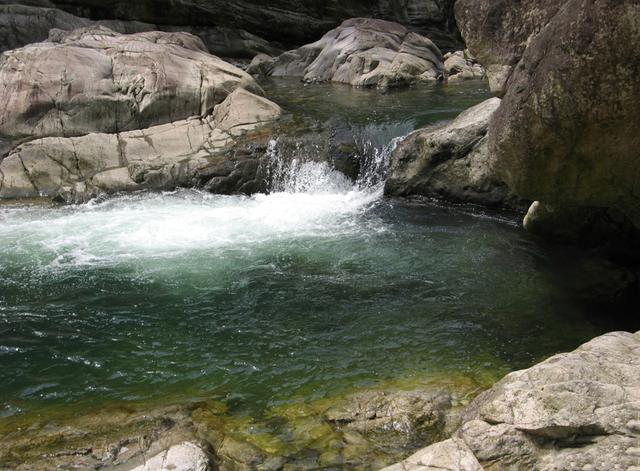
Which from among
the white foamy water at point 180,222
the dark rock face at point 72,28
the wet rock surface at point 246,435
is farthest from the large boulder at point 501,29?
the dark rock face at point 72,28

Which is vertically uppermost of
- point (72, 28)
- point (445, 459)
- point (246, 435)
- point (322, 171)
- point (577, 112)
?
point (577, 112)

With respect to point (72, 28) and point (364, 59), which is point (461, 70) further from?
point (72, 28)

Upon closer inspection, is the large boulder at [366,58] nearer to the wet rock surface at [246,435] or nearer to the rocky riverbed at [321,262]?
the rocky riverbed at [321,262]

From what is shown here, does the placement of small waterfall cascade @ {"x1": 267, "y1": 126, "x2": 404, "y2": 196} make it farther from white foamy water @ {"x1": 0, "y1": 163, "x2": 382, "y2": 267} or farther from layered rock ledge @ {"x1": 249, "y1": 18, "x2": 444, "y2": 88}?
layered rock ledge @ {"x1": 249, "y1": 18, "x2": 444, "y2": 88}

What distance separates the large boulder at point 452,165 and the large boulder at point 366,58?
1098 centimetres

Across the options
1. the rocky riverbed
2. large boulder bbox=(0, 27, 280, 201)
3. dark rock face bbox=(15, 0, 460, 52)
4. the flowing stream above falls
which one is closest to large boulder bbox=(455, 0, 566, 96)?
the rocky riverbed

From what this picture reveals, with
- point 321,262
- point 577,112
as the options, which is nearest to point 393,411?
point 577,112

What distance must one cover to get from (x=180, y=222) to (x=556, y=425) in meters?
9.28

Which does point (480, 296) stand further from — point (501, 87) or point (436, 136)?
point (436, 136)

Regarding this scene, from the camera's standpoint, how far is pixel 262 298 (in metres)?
8.75

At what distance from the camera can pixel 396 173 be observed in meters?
13.4

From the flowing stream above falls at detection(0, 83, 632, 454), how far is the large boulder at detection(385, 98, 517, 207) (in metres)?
0.51

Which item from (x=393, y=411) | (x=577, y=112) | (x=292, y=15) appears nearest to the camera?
(x=393, y=411)

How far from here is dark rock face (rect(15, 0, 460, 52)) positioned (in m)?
34.6
